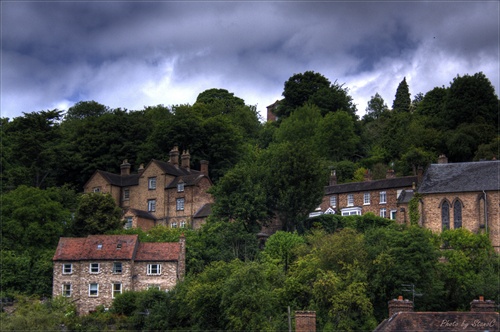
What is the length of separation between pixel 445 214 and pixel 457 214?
96cm

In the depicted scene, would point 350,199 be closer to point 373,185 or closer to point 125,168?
point 373,185

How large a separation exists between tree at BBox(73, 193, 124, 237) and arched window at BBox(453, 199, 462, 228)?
2581cm

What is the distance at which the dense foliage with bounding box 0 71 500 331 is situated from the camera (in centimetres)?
5156

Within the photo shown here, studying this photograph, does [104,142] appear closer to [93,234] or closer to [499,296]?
[93,234]

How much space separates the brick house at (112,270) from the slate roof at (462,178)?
66.1ft

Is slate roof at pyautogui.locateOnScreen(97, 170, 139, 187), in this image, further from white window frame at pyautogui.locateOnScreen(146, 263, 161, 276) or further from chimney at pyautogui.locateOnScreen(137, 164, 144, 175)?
white window frame at pyautogui.locateOnScreen(146, 263, 161, 276)

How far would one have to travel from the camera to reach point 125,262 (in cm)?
5884

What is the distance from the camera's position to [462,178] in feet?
215

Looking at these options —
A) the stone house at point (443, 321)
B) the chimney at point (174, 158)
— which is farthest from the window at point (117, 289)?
the stone house at point (443, 321)

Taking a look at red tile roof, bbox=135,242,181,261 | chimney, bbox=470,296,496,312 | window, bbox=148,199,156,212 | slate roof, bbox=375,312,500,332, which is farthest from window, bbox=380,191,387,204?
slate roof, bbox=375,312,500,332

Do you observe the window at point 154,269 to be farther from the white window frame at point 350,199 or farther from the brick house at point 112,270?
the white window frame at point 350,199

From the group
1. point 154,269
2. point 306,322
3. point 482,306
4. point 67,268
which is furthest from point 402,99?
point 482,306

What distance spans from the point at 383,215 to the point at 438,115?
80.1 feet

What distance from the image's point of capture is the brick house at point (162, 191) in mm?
74000
